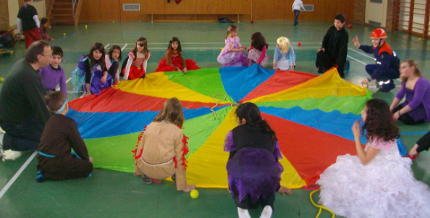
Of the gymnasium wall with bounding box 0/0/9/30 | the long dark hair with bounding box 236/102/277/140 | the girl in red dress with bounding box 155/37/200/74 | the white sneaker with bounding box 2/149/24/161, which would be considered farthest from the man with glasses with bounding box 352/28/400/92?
the gymnasium wall with bounding box 0/0/9/30

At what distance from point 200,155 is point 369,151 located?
5.26 feet

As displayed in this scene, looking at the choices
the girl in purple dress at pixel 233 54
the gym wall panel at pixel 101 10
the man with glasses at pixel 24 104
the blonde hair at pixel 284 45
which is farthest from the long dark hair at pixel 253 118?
the gym wall panel at pixel 101 10

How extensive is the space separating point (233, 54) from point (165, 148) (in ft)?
14.0

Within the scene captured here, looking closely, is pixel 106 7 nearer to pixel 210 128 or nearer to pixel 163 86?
pixel 163 86

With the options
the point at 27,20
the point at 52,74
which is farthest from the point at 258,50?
the point at 27,20

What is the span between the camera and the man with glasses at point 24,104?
392 centimetres

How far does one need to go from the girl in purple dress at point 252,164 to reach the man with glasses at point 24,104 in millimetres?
2146

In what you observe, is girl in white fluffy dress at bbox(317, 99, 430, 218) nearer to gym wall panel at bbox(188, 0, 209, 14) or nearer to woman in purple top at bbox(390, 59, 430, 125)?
woman in purple top at bbox(390, 59, 430, 125)

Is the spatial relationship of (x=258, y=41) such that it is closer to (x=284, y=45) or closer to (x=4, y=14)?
(x=284, y=45)

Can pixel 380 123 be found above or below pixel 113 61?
below

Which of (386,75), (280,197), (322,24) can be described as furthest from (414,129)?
(322,24)

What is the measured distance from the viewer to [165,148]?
3.28 meters

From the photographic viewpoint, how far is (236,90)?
5738mm

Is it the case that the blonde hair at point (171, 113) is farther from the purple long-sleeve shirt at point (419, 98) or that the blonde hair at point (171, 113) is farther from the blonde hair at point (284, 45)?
the blonde hair at point (284, 45)
